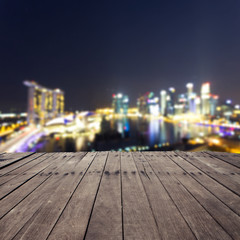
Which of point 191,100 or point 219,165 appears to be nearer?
point 219,165

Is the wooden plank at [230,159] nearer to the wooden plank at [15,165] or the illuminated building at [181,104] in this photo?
the wooden plank at [15,165]

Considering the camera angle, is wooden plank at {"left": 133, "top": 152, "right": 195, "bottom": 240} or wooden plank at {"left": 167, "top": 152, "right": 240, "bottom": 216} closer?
wooden plank at {"left": 133, "top": 152, "right": 195, "bottom": 240}

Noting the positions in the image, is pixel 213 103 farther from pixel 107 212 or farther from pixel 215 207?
pixel 107 212

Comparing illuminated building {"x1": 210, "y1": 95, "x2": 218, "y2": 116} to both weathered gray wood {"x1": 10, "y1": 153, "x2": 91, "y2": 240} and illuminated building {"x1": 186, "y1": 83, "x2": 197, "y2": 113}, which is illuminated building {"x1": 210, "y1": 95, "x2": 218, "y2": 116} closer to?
illuminated building {"x1": 186, "y1": 83, "x2": 197, "y2": 113}

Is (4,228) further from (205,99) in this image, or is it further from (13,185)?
(205,99)

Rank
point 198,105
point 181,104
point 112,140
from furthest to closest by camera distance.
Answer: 1. point 181,104
2. point 198,105
3. point 112,140

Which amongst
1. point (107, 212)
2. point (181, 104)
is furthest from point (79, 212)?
point (181, 104)

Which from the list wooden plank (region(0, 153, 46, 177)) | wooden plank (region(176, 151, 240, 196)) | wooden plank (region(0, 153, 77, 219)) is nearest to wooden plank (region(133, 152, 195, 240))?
wooden plank (region(176, 151, 240, 196))
